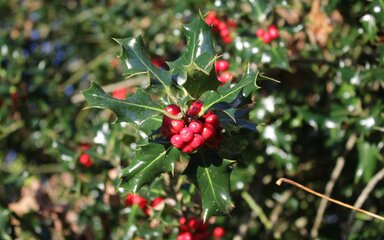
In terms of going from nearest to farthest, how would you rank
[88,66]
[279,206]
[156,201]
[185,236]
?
Result: [185,236] → [156,201] → [279,206] → [88,66]

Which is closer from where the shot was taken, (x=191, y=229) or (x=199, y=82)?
(x=199, y=82)

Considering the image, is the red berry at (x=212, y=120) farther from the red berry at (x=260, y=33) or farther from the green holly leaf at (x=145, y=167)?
the red berry at (x=260, y=33)

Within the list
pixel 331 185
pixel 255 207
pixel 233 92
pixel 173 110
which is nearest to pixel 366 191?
pixel 331 185

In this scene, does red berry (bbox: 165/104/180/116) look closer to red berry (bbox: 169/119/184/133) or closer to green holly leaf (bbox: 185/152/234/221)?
red berry (bbox: 169/119/184/133)

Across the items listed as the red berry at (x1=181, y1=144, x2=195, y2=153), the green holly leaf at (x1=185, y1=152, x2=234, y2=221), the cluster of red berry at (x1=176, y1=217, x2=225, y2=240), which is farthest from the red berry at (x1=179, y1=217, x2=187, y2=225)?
the red berry at (x1=181, y1=144, x2=195, y2=153)

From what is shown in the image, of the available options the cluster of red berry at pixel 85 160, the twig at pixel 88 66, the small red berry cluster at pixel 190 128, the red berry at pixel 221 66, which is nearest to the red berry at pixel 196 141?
the small red berry cluster at pixel 190 128

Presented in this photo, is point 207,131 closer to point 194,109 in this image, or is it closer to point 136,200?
point 194,109
